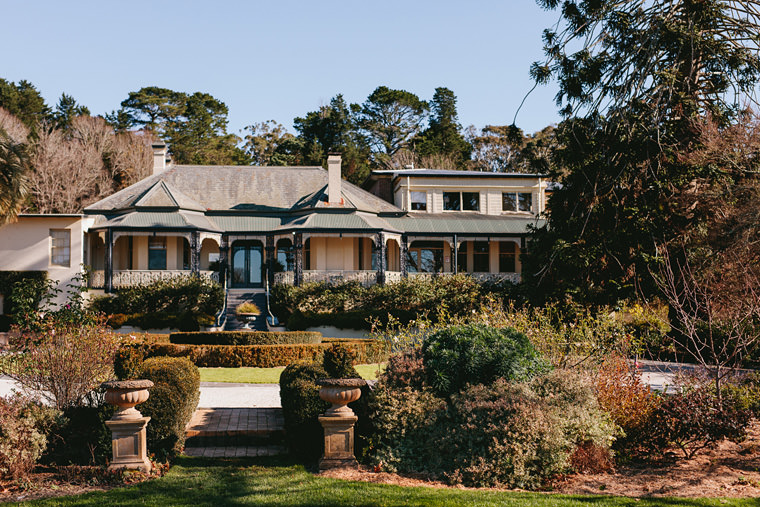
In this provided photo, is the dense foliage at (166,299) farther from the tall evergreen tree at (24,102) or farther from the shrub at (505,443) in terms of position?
the tall evergreen tree at (24,102)

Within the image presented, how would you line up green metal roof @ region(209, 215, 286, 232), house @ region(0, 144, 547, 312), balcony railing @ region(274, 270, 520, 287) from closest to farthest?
house @ region(0, 144, 547, 312) → balcony railing @ region(274, 270, 520, 287) → green metal roof @ region(209, 215, 286, 232)

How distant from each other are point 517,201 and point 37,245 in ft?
79.9

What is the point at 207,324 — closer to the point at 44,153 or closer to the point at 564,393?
the point at 564,393

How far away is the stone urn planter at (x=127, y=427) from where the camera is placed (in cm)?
819

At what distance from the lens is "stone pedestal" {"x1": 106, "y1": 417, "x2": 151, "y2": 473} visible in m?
8.20

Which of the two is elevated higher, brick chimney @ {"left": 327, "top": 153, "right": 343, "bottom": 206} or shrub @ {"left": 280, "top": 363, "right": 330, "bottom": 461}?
brick chimney @ {"left": 327, "top": 153, "right": 343, "bottom": 206}

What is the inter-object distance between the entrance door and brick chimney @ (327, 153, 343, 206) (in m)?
4.40

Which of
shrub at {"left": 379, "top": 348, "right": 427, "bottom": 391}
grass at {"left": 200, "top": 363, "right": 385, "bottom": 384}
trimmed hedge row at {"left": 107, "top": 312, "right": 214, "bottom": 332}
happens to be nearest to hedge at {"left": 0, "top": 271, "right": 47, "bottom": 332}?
trimmed hedge row at {"left": 107, "top": 312, "right": 214, "bottom": 332}

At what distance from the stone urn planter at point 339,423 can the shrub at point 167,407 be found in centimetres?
206

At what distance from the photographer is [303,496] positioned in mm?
7227

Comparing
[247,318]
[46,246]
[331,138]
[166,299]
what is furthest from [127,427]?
[331,138]

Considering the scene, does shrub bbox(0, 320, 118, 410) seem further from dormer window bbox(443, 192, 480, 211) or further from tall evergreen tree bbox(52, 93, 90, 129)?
tall evergreen tree bbox(52, 93, 90, 129)

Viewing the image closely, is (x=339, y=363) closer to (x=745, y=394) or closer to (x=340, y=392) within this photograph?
(x=340, y=392)

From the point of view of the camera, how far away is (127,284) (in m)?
29.0
